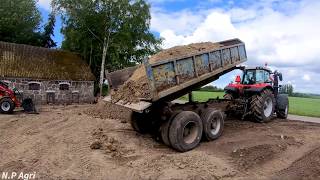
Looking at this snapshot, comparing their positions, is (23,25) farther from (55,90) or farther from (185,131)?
(185,131)

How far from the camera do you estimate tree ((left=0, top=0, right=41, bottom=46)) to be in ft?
130

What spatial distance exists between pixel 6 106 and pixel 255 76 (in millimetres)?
12644

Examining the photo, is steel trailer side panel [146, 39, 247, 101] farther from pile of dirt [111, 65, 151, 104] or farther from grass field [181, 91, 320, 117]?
grass field [181, 91, 320, 117]

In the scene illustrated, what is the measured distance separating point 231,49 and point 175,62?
335 centimetres

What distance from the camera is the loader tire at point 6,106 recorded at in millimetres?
19219

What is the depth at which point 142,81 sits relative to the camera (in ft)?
34.9

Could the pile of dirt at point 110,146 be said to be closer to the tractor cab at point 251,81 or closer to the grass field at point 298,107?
the grass field at point 298,107

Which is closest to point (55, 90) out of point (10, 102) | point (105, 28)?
point (105, 28)

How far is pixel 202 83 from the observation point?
39.0ft

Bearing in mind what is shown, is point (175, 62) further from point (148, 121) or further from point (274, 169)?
point (274, 169)

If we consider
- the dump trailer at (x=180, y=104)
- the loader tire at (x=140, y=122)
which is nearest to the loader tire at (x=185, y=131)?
the dump trailer at (x=180, y=104)

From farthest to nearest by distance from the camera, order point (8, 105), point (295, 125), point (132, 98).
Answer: point (8, 105) → point (295, 125) → point (132, 98)

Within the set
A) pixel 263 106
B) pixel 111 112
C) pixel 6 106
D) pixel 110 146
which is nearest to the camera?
pixel 110 146

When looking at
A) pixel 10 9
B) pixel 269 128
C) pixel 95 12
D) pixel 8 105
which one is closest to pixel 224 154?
pixel 269 128
